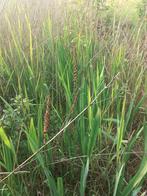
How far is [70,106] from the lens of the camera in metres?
1.21

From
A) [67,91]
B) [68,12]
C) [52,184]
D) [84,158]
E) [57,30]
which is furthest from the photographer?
[68,12]

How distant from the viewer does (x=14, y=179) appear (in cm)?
101

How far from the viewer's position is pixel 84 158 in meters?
1.10

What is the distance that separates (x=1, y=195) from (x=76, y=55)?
0.87 meters

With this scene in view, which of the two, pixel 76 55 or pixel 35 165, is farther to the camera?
pixel 76 55

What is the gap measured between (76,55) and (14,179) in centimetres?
82

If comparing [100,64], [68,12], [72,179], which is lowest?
[72,179]

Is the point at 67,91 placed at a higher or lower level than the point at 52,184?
higher

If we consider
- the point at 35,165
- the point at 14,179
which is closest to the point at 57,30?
the point at 35,165

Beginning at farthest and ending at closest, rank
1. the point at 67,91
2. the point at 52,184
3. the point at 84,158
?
1. the point at 67,91
2. the point at 84,158
3. the point at 52,184

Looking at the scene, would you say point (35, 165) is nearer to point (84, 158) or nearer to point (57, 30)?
point (84, 158)

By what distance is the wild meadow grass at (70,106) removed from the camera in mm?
1003

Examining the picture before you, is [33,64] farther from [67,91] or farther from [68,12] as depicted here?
[68,12]

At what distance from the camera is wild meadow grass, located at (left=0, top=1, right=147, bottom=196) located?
1.00 m
